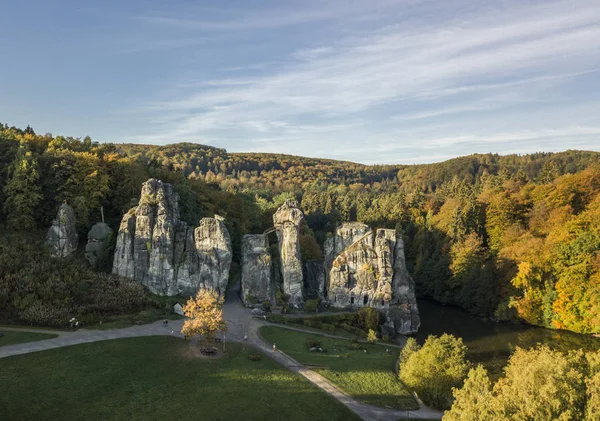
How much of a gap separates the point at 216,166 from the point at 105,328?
407ft

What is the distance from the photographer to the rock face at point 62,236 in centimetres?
4644

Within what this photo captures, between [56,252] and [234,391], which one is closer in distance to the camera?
[234,391]

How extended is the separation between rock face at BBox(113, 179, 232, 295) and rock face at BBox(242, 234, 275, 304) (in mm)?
2603

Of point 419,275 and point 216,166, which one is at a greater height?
point 216,166

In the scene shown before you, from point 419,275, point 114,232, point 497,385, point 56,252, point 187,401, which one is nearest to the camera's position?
point 497,385

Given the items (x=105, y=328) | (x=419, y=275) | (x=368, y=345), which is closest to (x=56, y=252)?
(x=105, y=328)

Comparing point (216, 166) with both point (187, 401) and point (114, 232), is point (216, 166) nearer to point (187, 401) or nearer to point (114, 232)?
point (114, 232)

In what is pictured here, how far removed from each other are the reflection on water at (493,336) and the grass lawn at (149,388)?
2237 cm

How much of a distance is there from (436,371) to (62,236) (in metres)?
42.0

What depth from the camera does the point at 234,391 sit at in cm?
2898

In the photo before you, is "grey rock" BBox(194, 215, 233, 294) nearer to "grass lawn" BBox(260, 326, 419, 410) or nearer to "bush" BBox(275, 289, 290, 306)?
"bush" BBox(275, 289, 290, 306)

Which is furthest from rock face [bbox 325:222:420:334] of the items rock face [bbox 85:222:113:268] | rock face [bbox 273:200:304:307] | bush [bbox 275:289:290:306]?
rock face [bbox 85:222:113:268]

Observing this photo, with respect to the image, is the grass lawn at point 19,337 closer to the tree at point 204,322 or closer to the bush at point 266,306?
the tree at point 204,322

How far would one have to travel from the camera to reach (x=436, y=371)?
104 ft
